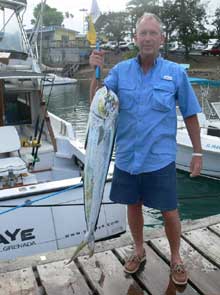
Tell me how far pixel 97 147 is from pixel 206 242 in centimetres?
162

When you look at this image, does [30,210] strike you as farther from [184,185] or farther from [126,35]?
[126,35]

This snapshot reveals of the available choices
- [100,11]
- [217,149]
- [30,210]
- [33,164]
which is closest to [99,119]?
[100,11]

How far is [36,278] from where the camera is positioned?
3355 mm

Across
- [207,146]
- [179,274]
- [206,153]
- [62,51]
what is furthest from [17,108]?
[62,51]

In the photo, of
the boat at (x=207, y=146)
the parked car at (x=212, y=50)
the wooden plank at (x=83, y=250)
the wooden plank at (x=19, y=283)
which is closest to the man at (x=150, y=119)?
the wooden plank at (x=83, y=250)

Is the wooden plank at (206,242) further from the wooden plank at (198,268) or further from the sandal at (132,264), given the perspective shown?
the sandal at (132,264)

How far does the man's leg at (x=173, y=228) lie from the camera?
10.1ft

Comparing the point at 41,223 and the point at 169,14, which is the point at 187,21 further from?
the point at 41,223

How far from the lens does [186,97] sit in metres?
2.94

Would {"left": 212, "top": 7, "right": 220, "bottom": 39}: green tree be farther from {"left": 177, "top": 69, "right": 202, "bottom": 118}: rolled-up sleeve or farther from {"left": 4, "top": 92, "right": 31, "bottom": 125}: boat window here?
{"left": 177, "top": 69, "right": 202, "bottom": 118}: rolled-up sleeve

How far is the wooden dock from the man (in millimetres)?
465

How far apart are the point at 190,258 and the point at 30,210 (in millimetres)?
2095

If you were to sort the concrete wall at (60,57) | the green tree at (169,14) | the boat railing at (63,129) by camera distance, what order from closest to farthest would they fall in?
1. the boat railing at (63,129)
2. the green tree at (169,14)
3. the concrete wall at (60,57)

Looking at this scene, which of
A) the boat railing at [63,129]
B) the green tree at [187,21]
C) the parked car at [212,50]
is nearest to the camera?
the boat railing at [63,129]
